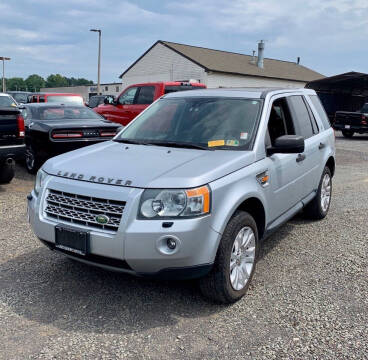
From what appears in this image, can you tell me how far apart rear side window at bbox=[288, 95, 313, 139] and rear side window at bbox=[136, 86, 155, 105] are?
6584 millimetres

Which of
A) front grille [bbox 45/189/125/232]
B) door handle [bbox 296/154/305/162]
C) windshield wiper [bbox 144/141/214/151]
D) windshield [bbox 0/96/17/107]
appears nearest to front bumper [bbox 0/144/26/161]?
windshield [bbox 0/96/17/107]

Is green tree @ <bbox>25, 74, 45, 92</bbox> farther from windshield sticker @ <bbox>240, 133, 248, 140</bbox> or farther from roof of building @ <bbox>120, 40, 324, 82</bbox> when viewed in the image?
windshield sticker @ <bbox>240, 133, 248, 140</bbox>

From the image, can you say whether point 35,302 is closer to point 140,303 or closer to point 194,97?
point 140,303

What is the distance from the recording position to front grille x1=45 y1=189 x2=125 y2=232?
10.0 feet

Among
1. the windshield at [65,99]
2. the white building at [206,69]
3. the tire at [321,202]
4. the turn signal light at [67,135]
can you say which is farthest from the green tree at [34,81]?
the tire at [321,202]

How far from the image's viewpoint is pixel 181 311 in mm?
3373

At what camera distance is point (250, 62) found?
36875 millimetres

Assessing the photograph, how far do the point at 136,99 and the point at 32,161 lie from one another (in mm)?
3893

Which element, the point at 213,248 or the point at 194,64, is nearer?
the point at 213,248

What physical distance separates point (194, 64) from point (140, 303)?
2920 cm

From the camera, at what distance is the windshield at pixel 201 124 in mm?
3969

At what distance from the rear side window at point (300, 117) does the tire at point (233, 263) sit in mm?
1724

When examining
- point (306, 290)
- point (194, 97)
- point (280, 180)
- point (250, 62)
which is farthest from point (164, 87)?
point (250, 62)

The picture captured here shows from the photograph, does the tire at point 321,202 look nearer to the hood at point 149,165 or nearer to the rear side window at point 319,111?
the rear side window at point 319,111
